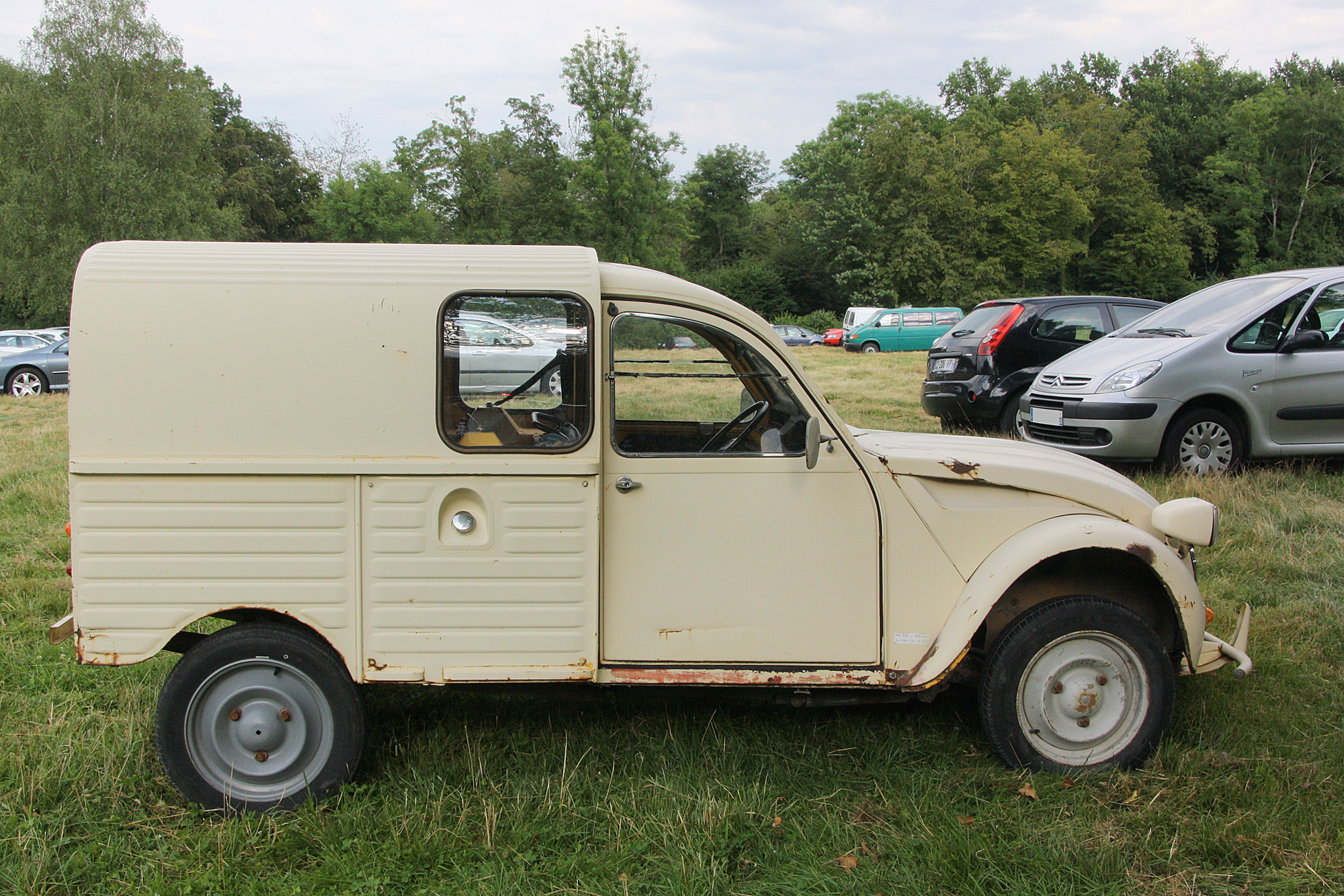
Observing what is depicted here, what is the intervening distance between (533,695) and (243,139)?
6356 cm

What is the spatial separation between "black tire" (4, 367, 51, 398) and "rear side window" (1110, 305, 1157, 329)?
20636 millimetres

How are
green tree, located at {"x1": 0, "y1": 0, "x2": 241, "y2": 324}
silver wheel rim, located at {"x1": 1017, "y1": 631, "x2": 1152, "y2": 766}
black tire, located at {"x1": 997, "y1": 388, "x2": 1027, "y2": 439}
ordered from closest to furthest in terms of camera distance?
silver wheel rim, located at {"x1": 1017, "y1": 631, "x2": 1152, "y2": 766}, black tire, located at {"x1": 997, "y1": 388, "x2": 1027, "y2": 439}, green tree, located at {"x1": 0, "y1": 0, "x2": 241, "y2": 324}

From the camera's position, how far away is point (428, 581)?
10.9ft

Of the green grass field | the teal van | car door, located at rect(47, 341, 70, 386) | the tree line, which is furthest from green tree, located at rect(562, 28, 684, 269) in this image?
the green grass field

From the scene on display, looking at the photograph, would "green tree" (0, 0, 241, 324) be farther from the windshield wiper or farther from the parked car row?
the windshield wiper

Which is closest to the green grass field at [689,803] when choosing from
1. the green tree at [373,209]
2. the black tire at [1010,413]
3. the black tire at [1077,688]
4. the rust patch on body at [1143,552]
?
the black tire at [1077,688]

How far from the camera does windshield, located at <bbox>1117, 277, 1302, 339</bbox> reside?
8.14 metres

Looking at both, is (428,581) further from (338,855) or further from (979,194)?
(979,194)

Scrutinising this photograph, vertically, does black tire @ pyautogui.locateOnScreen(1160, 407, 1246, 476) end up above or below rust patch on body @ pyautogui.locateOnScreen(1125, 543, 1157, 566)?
above

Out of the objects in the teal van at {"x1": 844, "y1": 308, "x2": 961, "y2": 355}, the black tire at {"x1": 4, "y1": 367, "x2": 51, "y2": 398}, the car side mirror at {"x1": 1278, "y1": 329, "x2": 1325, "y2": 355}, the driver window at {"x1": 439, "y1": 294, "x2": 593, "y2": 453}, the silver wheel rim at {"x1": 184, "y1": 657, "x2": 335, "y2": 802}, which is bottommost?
the silver wheel rim at {"x1": 184, "y1": 657, "x2": 335, "y2": 802}

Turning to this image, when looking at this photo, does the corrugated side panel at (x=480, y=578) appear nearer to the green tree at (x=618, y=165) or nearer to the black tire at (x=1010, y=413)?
the black tire at (x=1010, y=413)

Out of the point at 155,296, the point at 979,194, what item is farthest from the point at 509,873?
the point at 979,194

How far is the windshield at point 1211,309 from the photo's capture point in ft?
26.7

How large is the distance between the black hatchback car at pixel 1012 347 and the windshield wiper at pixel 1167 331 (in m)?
1.57
